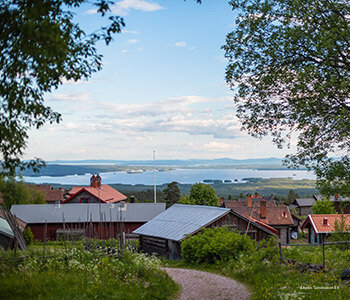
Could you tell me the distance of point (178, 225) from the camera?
2775 cm

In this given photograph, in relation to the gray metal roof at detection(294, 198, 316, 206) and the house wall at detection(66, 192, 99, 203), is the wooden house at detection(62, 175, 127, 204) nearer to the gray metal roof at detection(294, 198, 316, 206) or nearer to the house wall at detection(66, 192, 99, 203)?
the house wall at detection(66, 192, 99, 203)

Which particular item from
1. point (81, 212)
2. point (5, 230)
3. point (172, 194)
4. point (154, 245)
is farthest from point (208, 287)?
point (172, 194)

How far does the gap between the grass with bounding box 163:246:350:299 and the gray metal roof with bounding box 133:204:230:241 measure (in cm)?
437

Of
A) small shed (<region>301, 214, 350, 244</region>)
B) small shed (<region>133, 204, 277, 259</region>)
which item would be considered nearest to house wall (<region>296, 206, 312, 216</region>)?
small shed (<region>301, 214, 350, 244</region>)

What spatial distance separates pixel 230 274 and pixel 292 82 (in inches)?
343

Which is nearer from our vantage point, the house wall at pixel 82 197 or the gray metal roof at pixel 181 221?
the gray metal roof at pixel 181 221

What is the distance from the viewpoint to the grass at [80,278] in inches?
445

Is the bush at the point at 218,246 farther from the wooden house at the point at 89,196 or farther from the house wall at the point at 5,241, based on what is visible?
the wooden house at the point at 89,196

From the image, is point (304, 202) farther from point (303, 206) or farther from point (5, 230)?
point (5, 230)

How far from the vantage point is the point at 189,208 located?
30.9m

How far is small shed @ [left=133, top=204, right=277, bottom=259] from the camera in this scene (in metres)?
26.6

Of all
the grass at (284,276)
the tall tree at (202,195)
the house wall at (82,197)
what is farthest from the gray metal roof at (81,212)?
the grass at (284,276)

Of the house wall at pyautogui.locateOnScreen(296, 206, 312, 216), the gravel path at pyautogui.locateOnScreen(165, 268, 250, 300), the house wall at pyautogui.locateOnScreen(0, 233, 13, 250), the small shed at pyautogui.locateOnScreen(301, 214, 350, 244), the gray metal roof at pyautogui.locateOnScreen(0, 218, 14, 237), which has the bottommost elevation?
the house wall at pyautogui.locateOnScreen(296, 206, 312, 216)

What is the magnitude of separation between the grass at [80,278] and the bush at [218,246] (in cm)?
603
